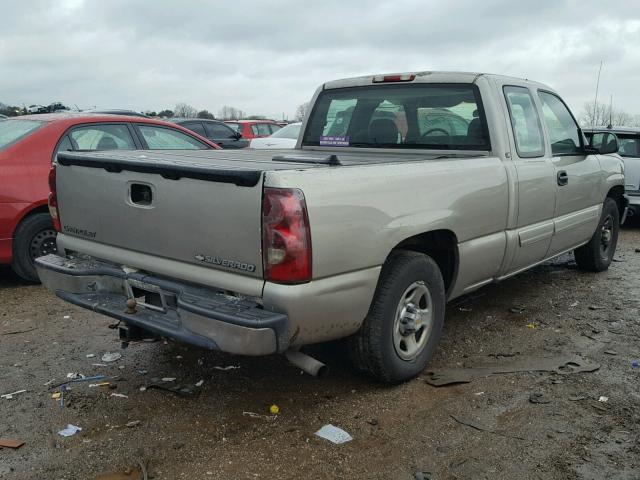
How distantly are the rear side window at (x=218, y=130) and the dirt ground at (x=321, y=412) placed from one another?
36.0 feet

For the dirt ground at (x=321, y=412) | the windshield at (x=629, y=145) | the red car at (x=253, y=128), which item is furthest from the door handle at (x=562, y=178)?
the red car at (x=253, y=128)

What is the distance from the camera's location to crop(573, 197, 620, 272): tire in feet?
20.7

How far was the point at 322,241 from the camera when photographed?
114 inches

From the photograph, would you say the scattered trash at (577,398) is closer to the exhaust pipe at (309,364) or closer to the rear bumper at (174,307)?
the exhaust pipe at (309,364)

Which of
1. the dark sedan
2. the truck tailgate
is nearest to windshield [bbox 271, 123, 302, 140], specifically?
the dark sedan

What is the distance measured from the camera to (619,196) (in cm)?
667

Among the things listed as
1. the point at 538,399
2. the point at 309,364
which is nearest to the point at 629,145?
the point at 538,399

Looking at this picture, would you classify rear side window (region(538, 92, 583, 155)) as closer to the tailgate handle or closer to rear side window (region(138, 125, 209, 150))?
the tailgate handle

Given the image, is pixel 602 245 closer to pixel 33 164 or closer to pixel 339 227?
pixel 339 227

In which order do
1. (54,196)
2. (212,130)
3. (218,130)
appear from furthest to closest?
(218,130) → (212,130) → (54,196)

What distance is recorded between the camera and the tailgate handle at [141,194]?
10.8ft

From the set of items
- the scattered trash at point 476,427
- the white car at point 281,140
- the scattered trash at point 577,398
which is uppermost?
the white car at point 281,140

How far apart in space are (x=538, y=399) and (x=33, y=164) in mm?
4657

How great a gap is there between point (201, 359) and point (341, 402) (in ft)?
3.76
